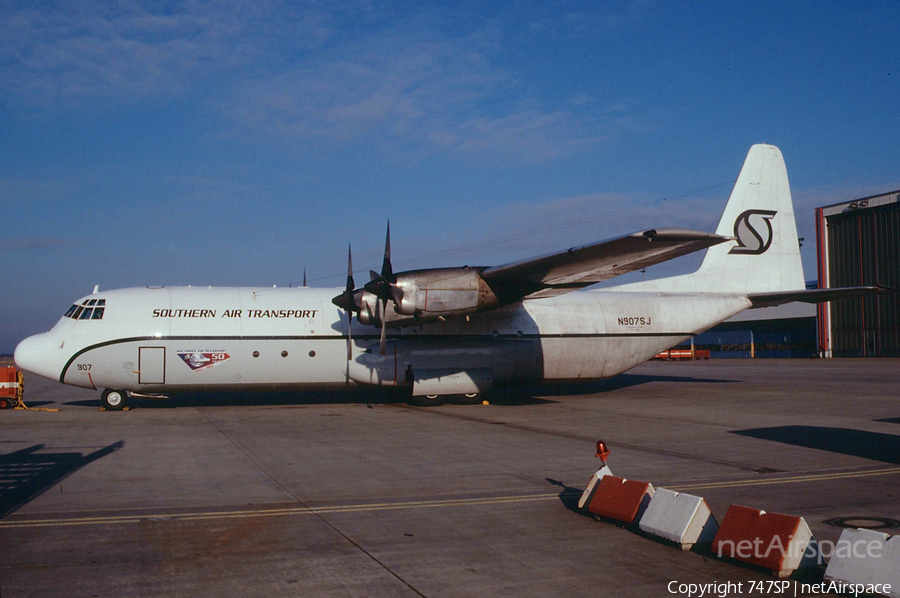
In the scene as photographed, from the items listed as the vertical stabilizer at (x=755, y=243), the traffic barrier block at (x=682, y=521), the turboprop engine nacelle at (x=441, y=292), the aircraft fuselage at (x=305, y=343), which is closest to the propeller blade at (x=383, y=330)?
the turboprop engine nacelle at (x=441, y=292)

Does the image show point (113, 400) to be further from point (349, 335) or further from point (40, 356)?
point (349, 335)

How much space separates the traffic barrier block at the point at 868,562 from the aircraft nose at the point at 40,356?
21.0 m

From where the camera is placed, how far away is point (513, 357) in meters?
23.3

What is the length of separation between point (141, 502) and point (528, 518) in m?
5.11

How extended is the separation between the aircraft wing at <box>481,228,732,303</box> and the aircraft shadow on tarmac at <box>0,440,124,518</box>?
10.6m

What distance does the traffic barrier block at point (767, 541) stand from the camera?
630cm

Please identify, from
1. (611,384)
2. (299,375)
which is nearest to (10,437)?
(299,375)

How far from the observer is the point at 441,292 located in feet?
64.6

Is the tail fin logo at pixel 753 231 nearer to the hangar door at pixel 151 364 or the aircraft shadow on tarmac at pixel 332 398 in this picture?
the aircraft shadow on tarmac at pixel 332 398

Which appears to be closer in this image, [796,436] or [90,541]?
[90,541]

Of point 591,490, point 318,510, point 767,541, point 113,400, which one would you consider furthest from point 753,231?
point 113,400

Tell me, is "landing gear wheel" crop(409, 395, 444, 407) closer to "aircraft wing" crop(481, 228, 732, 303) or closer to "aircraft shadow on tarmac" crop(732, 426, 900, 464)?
"aircraft wing" crop(481, 228, 732, 303)

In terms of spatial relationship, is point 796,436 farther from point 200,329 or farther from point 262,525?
point 200,329

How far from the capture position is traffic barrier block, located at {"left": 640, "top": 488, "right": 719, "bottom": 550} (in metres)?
7.05
